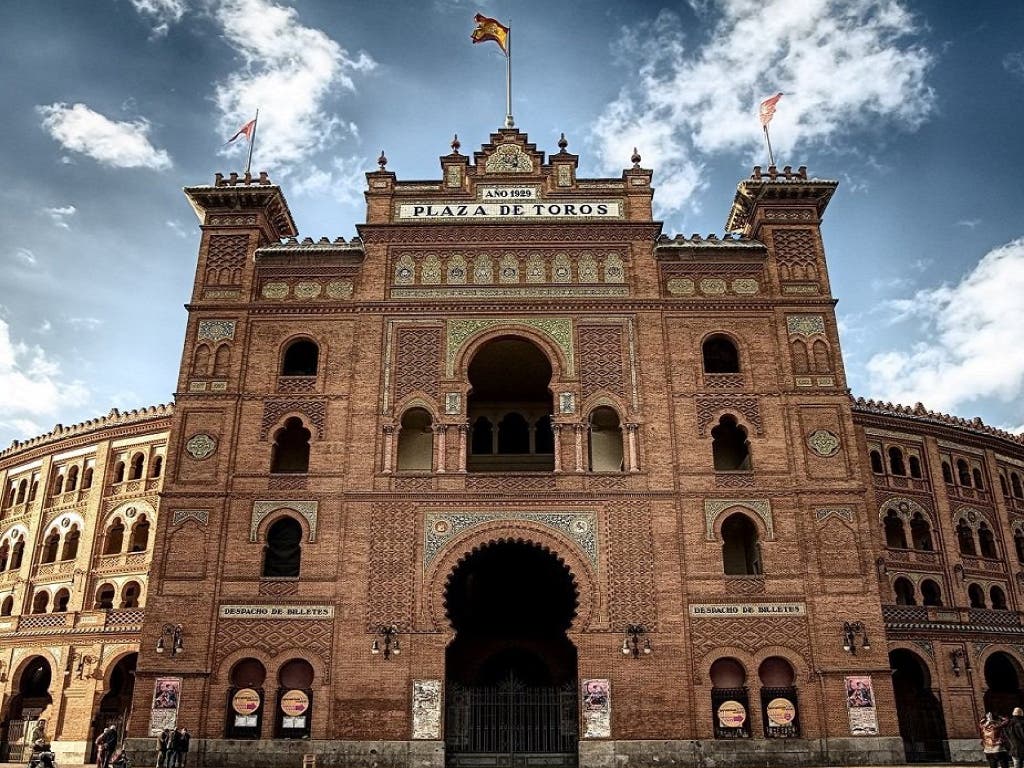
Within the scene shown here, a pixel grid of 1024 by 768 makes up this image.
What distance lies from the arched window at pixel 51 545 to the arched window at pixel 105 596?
11.9ft

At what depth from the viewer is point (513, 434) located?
3183cm

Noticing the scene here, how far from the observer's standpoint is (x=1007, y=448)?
40.1 metres

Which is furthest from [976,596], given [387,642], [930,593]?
[387,642]

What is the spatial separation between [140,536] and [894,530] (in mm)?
31041

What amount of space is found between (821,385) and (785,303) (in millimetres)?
2902

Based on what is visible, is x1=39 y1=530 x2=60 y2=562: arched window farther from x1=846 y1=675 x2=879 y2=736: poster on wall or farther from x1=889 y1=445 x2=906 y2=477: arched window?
x1=889 y1=445 x2=906 y2=477: arched window

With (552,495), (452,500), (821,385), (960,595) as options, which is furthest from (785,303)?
(960,595)

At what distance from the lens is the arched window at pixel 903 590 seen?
35250 mm

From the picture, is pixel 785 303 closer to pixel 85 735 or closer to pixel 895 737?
pixel 895 737

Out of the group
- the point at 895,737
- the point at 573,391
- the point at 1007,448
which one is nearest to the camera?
the point at 895,737

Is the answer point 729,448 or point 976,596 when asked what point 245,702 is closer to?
point 729,448

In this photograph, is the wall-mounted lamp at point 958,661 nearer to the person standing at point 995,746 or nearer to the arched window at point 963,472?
the arched window at point 963,472

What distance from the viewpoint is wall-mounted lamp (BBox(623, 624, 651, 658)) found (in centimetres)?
2425

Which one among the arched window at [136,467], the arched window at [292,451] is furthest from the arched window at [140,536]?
the arched window at [292,451]
